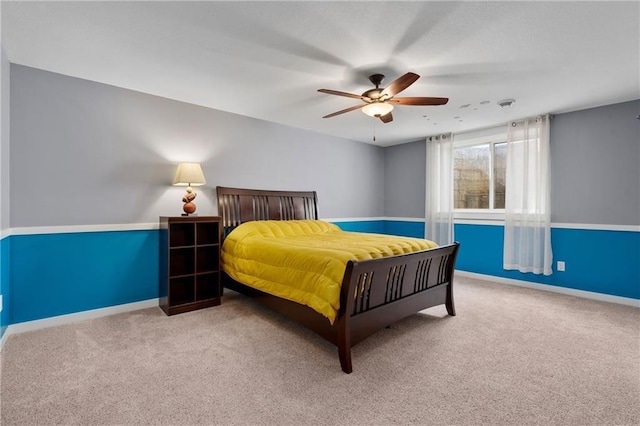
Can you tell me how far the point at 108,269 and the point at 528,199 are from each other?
5.46 m

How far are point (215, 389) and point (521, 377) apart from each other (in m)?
2.04

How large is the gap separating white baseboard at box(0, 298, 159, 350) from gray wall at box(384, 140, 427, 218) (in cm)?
458

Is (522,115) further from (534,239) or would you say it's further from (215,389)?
(215,389)

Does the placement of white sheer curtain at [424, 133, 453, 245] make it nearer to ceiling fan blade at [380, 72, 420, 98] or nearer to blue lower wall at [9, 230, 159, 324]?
ceiling fan blade at [380, 72, 420, 98]

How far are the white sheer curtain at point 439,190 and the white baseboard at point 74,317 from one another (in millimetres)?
4478

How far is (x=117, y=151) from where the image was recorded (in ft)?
11.0

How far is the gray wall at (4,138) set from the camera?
2506mm

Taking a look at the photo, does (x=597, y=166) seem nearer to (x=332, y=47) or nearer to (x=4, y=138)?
(x=332, y=47)

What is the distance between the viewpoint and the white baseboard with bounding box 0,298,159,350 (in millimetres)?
2779

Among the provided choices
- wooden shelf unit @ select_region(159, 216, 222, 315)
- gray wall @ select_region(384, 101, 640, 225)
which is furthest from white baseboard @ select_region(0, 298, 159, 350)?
gray wall @ select_region(384, 101, 640, 225)

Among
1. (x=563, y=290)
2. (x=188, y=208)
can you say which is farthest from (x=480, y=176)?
(x=188, y=208)

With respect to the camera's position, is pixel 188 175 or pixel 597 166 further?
pixel 597 166

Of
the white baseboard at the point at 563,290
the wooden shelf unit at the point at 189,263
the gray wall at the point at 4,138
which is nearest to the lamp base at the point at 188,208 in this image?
the wooden shelf unit at the point at 189,263

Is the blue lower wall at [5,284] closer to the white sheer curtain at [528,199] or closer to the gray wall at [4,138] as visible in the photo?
the gray wall at [4,138]
